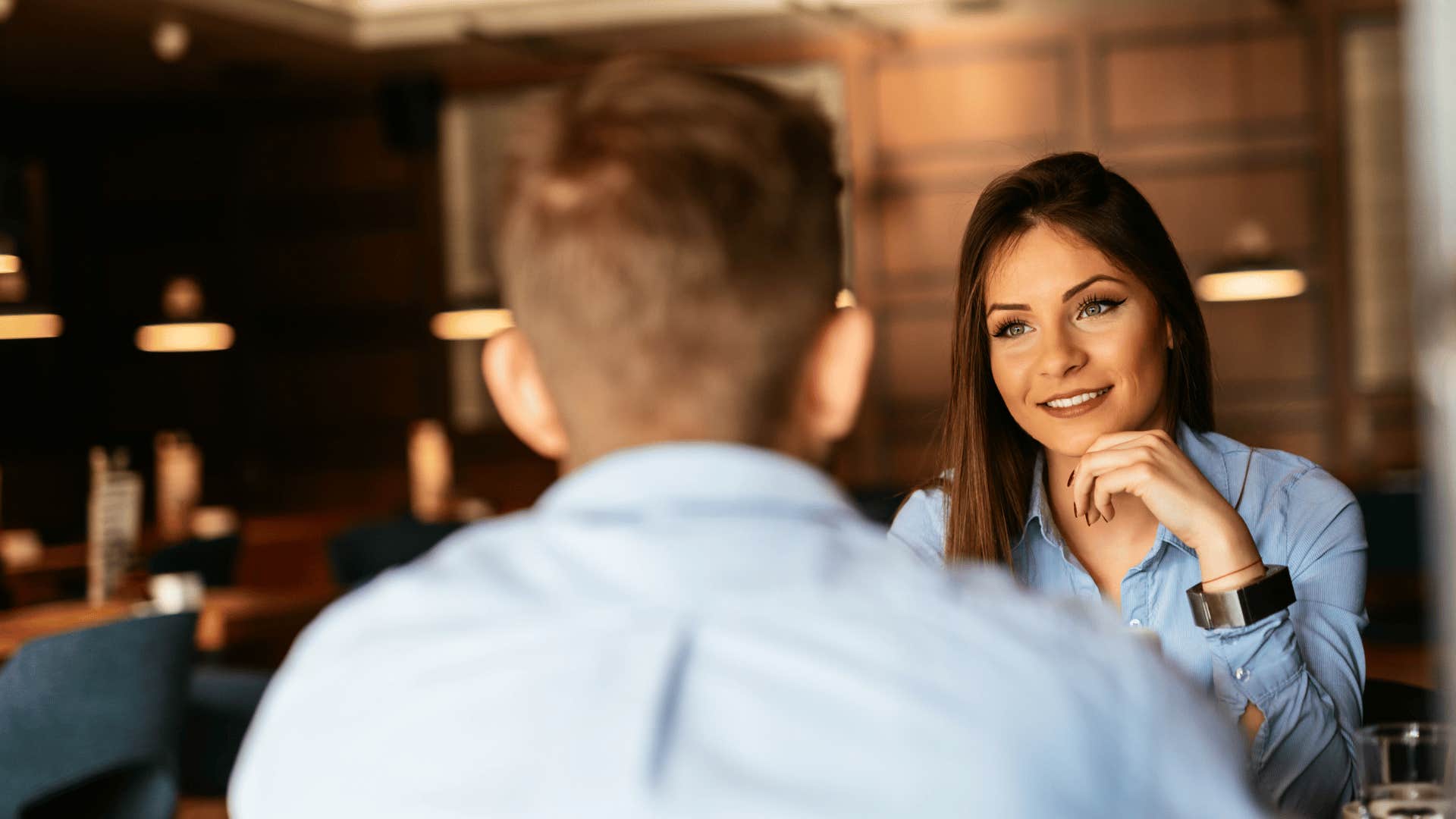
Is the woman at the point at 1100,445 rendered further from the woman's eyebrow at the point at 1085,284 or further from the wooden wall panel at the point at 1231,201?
the wooden wall panel at the point at 1231,201

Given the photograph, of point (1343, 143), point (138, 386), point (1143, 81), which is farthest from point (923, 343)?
point (138, 386)

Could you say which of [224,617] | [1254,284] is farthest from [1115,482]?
[1254,284]

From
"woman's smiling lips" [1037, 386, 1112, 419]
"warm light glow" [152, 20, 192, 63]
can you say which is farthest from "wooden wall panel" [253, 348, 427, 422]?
"woman's smiling lips" [1037, 386, 1112, 419]

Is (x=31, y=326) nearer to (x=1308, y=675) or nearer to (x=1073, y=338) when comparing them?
(x=1073, y=338)

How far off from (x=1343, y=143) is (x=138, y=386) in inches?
285

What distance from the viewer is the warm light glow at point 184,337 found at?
26.9 ft

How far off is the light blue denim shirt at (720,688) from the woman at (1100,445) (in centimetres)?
89

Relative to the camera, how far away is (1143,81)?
25.4 feet

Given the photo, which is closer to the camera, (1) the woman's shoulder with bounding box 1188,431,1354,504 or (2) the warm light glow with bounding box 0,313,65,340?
(1) the woman's shoulder with bounding box 1188,431,1354,504

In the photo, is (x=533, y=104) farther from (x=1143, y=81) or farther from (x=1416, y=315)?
(x=1143, y=81)

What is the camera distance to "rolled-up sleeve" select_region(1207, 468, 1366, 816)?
1.46 metres

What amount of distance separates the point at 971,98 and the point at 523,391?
7425 millimetres

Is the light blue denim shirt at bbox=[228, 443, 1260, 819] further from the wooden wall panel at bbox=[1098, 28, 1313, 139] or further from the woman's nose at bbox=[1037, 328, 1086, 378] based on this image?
the wooden wall panel at bbox=[1098, 28, 1313, 139]

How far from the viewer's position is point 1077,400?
182 centimetres
